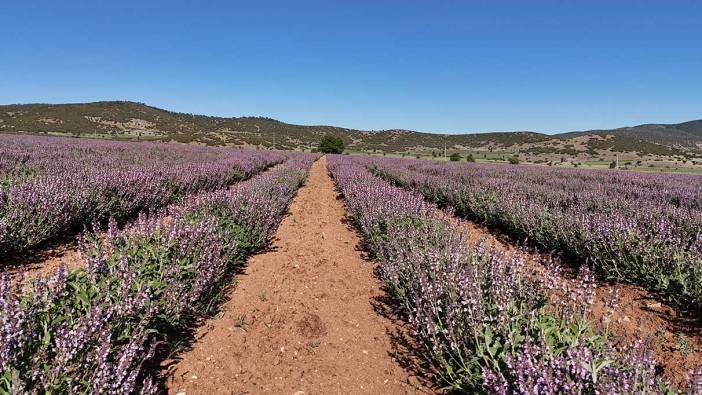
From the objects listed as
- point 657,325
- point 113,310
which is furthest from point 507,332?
point 113,310

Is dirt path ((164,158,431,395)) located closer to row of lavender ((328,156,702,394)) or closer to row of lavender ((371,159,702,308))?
row of lavender ((328,156,702,394))

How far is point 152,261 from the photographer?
3484 millimetres

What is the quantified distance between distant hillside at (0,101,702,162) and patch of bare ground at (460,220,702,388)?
49.9m

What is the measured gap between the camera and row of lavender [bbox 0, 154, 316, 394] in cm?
191

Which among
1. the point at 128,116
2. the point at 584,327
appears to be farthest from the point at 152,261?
the point at 128,116

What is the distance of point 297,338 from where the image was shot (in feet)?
11.2

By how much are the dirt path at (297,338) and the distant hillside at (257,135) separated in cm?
4792

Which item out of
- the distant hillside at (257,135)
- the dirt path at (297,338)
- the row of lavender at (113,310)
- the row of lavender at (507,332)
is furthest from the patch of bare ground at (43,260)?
the distant hillside at (257,135)

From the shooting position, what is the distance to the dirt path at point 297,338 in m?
2.78

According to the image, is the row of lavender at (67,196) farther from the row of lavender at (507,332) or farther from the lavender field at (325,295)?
the row of lavender at (507,332)

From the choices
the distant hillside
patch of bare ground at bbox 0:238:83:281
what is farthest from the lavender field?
the distant hillside

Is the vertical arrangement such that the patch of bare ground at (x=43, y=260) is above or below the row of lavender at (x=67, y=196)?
below

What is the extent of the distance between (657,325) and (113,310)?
4.51m

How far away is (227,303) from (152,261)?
0.85 metres
